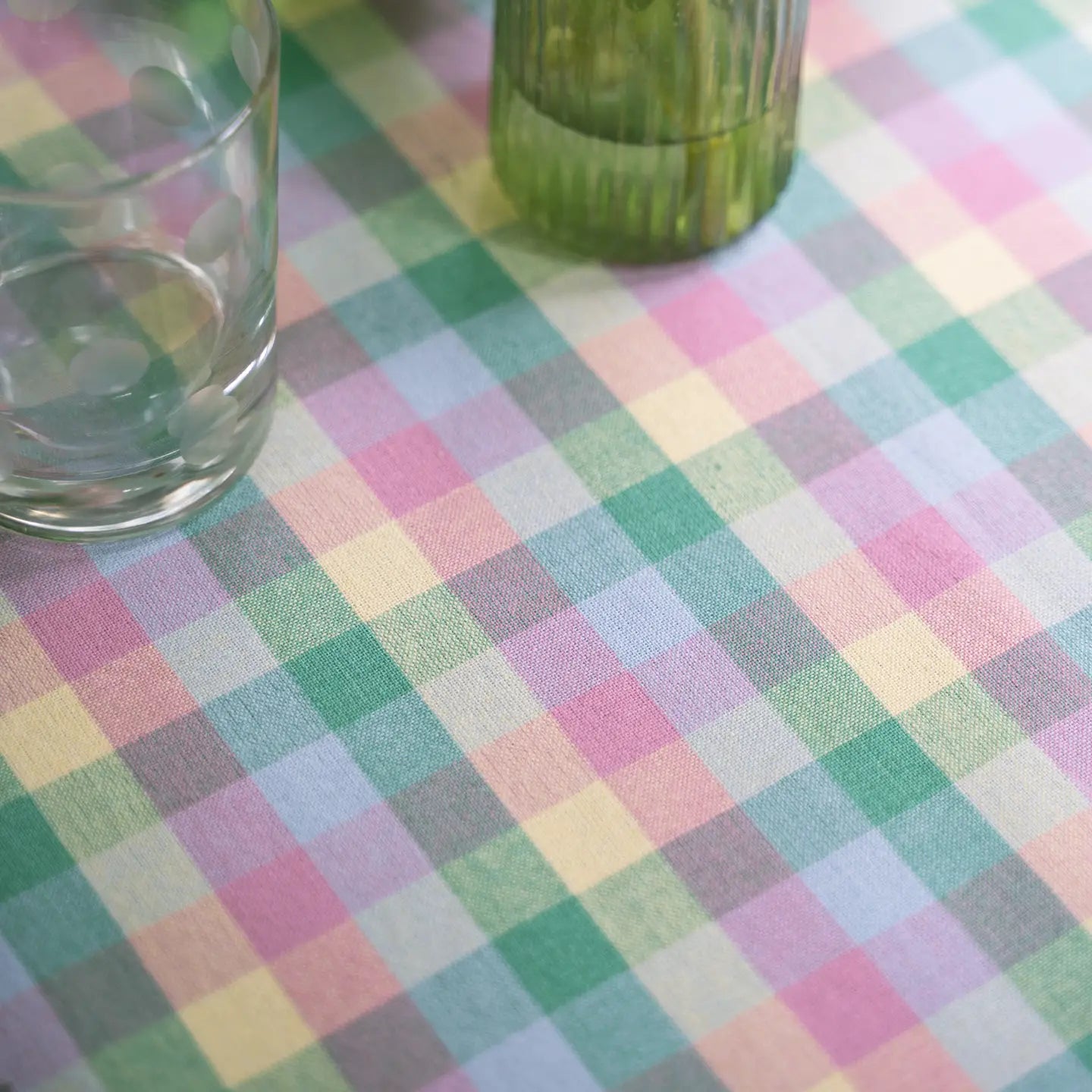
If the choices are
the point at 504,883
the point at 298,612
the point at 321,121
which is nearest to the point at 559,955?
the point at 504,883

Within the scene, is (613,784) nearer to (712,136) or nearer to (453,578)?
(453,578)

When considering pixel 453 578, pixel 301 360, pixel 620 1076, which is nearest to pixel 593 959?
pixel 620 1076

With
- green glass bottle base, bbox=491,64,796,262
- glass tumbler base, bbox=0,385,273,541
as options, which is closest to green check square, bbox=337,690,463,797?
glass tumbler base, bbox=0,385,273,541

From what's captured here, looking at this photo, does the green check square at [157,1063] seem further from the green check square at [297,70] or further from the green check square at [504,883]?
the green check square at [297,70]

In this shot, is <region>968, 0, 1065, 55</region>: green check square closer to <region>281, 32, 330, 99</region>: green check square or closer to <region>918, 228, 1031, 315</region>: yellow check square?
<region>918, 228, 1031, 315</region>: yellow check square

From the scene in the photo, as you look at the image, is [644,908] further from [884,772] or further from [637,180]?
[637,180]
